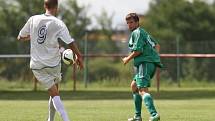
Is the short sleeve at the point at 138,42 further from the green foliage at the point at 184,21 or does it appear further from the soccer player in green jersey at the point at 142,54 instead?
the green foliage at the point at 184,21

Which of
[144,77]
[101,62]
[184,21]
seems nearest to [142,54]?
[144,77]

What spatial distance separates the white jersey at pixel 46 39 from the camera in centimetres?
1040

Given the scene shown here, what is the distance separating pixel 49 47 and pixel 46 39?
0.13m

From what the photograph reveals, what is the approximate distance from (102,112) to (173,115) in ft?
5.49

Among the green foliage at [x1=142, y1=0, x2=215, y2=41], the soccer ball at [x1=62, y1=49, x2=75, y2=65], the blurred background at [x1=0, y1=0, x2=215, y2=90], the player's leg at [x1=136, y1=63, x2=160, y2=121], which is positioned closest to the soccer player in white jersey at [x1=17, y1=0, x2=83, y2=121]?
the soccer ball at [x1=62, y1=49, x2=75, y2=65]

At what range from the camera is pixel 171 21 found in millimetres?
57156

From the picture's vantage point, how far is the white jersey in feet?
34.1

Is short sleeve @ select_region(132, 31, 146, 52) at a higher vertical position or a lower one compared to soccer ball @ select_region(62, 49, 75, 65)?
higher

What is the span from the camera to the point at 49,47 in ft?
34.4

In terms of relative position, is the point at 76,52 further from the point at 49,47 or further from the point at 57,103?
the point at 57,103

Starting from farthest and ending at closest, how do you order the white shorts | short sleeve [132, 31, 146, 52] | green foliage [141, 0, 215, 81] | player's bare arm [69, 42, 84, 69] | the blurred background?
green foliage [141, 0, 215, 81]
the blurred background
short sleeve [132, 31, 146, 52]
the white shorts
player's bare arm [69, 42, 84, 69]

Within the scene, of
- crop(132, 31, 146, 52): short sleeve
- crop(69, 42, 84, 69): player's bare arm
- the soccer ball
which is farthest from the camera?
crop(132, 31, 146, 52): short sleeve

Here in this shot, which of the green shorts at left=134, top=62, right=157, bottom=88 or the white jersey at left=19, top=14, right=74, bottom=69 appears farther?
the green shorts at left=134, top=62, right=157, bottom=88

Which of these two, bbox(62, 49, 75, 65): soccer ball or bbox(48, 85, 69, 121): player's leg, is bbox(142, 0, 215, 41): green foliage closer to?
bbox(62, 49, 75, 65): soccer ball
